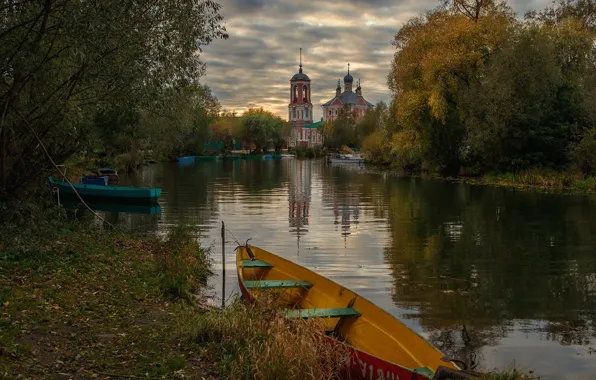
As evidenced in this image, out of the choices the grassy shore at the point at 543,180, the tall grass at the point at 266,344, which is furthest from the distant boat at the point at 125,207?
the grassy shore at the point at 543,180

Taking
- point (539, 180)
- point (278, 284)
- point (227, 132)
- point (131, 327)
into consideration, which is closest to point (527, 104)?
point (539, 180)

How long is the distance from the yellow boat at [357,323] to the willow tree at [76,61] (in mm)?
5771

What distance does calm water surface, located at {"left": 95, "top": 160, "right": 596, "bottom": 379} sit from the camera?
952 cm

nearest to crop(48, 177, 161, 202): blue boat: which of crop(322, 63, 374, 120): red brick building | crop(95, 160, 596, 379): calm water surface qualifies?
crop(95, 160, 596, 379): calm water surface

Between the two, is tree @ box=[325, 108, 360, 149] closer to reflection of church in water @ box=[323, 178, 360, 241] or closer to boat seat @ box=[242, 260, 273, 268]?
reflection of church in water @ box=[323, 178, 360, 241]

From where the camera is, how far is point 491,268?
589 inches

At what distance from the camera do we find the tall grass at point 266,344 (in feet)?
22.0

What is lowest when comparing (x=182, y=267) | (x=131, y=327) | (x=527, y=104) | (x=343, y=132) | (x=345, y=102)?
(x=131, y=327)

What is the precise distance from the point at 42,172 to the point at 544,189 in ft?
99.0

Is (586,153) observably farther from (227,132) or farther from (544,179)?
(227,132)

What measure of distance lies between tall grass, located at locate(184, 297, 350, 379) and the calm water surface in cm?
268

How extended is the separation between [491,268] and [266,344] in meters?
9.80

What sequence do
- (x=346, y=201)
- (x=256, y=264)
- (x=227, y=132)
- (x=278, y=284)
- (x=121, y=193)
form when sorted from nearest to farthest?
(x=278, y=284)
(x=256, y=264)
(x=121, y=193)
(x=346, y=201)
(x=227, y=132)

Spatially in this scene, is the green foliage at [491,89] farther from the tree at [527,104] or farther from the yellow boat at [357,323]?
the yellow boat at [357,323]
